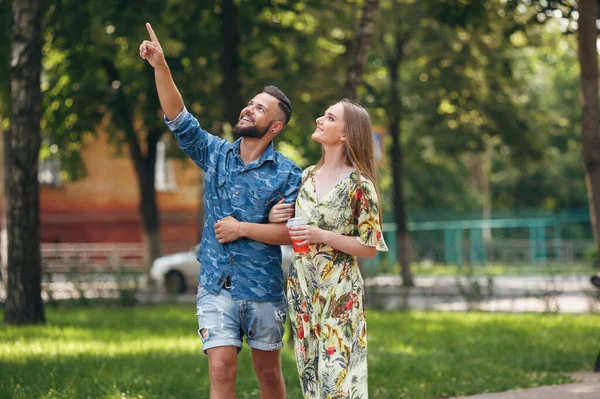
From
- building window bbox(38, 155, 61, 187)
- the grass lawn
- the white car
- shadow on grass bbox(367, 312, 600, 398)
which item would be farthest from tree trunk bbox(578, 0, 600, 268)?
building window bbox(38, 155, 61, 187)

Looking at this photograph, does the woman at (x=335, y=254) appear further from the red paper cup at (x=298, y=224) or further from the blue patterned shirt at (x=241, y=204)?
the blue patterned shirt at (x=241, y=204)

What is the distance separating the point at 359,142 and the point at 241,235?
78cm

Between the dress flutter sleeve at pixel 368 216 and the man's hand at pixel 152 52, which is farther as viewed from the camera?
the man's hand at pixel 152 52

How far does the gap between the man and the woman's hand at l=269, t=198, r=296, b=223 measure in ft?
0.14

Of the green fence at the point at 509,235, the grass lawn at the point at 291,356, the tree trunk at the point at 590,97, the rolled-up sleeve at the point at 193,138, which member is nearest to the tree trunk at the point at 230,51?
the grass lawn at the point at 291,356

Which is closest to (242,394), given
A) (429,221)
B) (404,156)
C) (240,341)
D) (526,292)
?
(240,341)

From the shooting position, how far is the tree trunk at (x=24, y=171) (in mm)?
13844

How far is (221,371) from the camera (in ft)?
18.7

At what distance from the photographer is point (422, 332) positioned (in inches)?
537

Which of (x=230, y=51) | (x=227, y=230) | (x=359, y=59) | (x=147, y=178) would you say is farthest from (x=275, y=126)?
(x=147, y=178)

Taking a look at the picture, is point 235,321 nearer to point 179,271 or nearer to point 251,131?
point 251,131

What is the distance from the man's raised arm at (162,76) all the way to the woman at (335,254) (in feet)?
2.55

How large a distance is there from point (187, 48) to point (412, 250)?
14810 mm

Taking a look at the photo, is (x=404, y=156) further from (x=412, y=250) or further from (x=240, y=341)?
(x=240, y=341)
